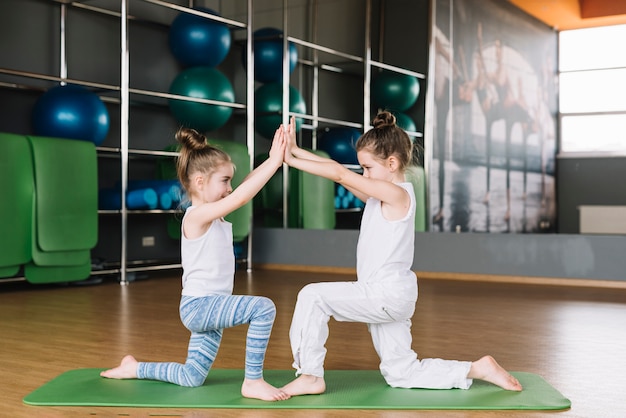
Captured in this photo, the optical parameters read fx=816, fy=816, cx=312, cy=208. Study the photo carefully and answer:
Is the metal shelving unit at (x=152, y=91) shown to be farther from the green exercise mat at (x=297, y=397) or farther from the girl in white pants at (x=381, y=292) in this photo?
the girl in white pants at (x=381, y=292)

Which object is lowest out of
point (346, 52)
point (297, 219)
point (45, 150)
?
point (297, 219)

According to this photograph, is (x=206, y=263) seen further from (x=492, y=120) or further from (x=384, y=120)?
(x=492, y=120)

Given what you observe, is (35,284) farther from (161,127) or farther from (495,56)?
(495,56)

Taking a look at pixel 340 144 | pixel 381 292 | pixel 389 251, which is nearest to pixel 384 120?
pixel 389 251

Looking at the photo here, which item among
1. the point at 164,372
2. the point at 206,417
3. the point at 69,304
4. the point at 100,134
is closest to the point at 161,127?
the point at 100,134

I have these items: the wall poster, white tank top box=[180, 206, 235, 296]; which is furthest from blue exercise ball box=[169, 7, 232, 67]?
white tank top box=[180, 206, 235, 296]

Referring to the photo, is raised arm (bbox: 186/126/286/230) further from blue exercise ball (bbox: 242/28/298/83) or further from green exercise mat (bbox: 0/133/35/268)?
blue exercise ball (bbox: 242/28/298/83)

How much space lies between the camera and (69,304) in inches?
153

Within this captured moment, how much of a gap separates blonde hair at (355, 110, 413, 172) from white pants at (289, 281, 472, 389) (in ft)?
1.12

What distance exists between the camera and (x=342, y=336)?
119 inches

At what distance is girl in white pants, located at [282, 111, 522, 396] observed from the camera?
2.04m

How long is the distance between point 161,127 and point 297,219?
3.96ft

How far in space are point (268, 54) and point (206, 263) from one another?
158 inches

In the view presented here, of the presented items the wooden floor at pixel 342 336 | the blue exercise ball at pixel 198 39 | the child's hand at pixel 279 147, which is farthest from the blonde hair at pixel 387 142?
the blue exercise ball at pixel 198 39
